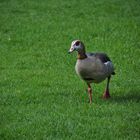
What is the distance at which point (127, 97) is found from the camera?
13.4m

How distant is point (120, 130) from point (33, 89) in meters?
3.71

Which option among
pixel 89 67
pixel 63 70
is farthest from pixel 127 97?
pixel 63 70

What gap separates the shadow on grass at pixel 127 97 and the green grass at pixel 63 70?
0.02 m

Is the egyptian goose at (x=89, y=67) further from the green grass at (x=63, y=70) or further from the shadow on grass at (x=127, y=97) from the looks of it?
the green grass at (x=63, y=70)

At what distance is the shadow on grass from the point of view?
13086mm

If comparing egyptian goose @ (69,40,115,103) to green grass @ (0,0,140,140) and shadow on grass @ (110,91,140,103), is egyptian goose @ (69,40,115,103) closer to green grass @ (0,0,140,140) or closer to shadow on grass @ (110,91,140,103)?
shadow on grass @ (110,91,140,103)

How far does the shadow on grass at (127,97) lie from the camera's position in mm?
13086

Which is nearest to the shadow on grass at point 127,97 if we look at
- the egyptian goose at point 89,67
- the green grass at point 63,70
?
the green grass at point 63,70

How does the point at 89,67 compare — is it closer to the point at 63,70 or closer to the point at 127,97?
the point at 127,97

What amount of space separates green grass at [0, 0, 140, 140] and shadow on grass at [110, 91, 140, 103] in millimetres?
20

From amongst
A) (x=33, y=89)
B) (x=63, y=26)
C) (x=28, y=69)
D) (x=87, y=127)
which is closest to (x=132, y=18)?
(x=63, y=26)

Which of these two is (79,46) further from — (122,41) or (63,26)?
(63,26)

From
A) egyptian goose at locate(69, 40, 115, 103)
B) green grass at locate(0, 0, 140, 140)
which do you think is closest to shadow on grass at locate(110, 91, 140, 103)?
green grass at locate(0, 0, 140, 140)

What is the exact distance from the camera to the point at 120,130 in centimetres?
1086
